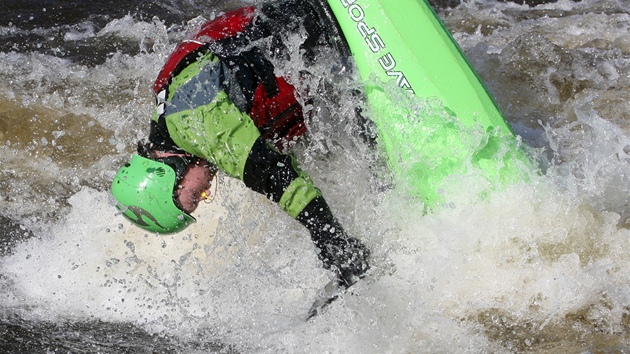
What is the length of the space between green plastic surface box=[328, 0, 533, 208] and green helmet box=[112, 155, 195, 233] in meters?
1.05

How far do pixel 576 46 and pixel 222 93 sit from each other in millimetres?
2724

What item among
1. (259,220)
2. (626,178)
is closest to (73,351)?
(259,220)

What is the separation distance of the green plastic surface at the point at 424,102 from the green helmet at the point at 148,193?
41.3 inches

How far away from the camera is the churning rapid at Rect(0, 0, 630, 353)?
3.21m

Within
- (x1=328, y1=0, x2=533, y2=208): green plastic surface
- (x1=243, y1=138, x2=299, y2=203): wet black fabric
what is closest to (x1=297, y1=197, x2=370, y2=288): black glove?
(x1=243, y1=138, x2=299, y2=203): wet black fabric

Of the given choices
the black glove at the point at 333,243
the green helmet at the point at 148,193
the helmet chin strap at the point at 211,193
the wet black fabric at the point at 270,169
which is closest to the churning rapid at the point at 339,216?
the helmet chin strap at the point at 211,193

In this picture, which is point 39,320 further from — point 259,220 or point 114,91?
point 114,91

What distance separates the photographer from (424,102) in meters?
3.25

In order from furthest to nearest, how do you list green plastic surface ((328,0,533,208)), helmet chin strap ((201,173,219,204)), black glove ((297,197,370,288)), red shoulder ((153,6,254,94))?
1. helmet chin strap ((201,173,219,204))
2. red shoulder ((153,6,254,94))
3. green plastic surface ((328,0,533,208))
4. black glove ((297,197,370,288))

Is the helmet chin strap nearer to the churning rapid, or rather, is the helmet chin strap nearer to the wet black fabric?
the churning rapid

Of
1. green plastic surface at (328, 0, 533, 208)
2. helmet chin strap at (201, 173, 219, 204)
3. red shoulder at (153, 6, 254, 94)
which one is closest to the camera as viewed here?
green plastic surface at (328, 0, 533, 208)

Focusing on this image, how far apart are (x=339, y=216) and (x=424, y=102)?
71cm

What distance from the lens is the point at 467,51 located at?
4.90 m

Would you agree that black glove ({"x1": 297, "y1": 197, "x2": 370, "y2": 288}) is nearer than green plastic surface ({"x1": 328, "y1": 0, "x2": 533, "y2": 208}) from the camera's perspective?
Yes
